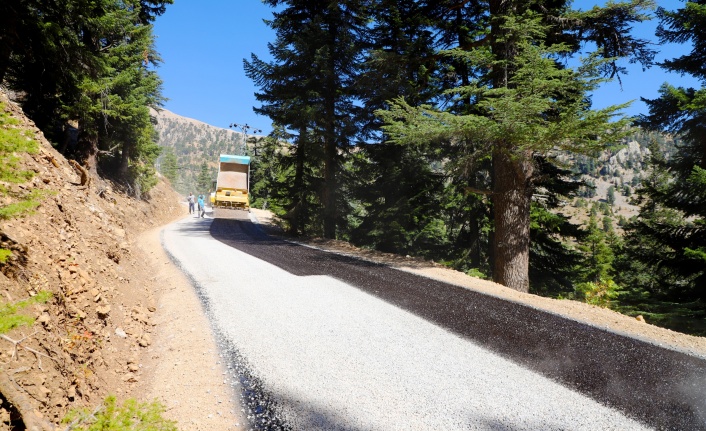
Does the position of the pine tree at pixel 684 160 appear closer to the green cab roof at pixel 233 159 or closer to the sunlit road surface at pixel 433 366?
the sunlit road surface at pixel 433 366

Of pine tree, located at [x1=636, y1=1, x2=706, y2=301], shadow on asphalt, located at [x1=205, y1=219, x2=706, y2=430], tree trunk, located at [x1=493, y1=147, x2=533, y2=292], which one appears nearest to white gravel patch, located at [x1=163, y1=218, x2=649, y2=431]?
shadow on asphalt, located at [x1=205, y1=219, x2=706, y2=430]

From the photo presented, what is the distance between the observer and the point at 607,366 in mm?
4242

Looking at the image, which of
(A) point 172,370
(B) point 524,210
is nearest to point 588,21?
(B) point 524,210

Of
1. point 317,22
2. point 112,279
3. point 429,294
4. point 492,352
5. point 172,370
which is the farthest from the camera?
point 317,22

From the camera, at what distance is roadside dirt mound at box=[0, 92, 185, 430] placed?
2713 mm

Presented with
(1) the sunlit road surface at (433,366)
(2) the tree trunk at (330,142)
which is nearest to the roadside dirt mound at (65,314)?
(1) the sunlit road surface at (433,366)

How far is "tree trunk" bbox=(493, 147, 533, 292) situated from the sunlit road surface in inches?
104

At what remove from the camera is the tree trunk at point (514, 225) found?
352 inches

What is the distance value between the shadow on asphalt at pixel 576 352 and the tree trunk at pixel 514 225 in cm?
223

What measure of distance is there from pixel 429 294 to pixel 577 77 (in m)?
5.71

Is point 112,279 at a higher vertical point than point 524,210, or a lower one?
lower

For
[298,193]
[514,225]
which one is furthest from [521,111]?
[298,193]

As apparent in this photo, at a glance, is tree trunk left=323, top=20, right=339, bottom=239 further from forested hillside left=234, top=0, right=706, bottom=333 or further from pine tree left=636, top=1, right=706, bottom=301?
pine tree left=636, top=1, right=706, bottom=301

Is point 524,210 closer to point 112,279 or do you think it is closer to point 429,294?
point 429,294
